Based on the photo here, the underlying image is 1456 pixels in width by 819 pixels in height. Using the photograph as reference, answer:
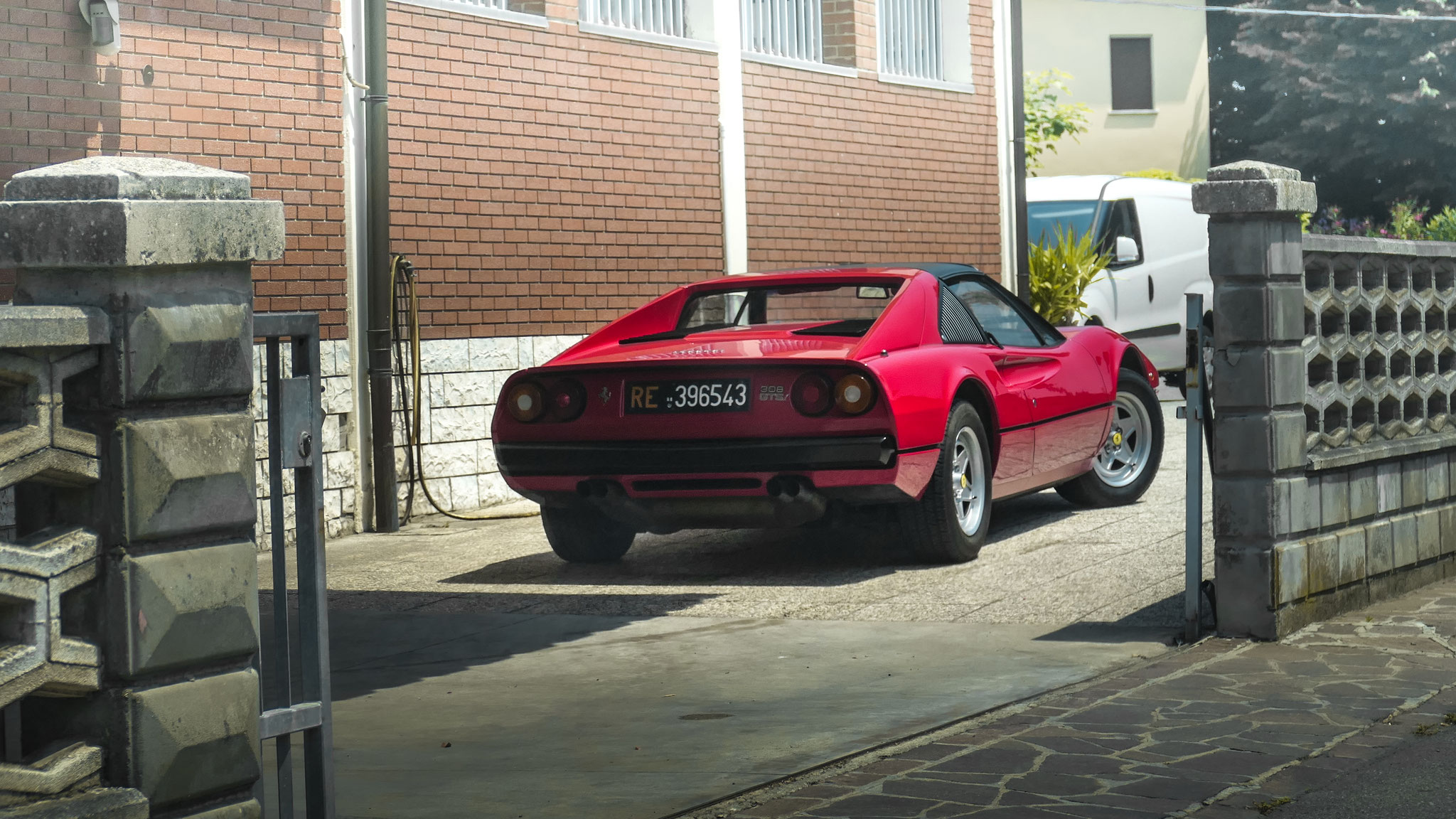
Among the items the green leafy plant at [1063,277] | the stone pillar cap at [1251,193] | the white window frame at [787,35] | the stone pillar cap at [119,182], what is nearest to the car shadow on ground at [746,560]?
the stone pillar cap at [1251,193]

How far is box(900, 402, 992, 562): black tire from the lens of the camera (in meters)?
8.20

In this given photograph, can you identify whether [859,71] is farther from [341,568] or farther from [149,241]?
[149,241]

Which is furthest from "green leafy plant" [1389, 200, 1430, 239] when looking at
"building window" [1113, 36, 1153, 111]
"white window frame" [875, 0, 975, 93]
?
"white window frame" [875, 0, 975, 93]

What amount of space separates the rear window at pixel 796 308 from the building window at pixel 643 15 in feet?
6.61

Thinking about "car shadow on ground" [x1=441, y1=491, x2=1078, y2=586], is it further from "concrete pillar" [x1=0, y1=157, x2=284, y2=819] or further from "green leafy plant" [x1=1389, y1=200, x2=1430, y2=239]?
"green leafy plant" [x1=1389, y1=200, x2=1430, y2=239]

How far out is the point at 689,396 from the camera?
799 cm

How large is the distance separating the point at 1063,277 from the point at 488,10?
7317 millimetres

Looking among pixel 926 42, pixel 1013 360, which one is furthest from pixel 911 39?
pixel 1013 360

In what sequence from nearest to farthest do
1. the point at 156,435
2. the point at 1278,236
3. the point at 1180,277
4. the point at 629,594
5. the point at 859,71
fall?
the point at 156,435, the point at 1278,236, the point at 629,594, the point at 859,71, the point at 1180,277

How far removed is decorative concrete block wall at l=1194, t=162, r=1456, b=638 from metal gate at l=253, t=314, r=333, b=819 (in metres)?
3.73

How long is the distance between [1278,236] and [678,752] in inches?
117

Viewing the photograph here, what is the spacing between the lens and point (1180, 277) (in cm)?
1819

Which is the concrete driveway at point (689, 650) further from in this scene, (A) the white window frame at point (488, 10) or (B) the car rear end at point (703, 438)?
(A) the white window frame at point (488, 10)

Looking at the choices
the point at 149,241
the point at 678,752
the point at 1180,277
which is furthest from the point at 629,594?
the point at 1180,277
